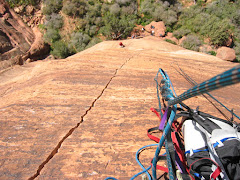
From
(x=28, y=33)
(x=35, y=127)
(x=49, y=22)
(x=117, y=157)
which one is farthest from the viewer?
(x=49, y=22)

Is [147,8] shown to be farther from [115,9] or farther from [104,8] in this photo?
[104,8]

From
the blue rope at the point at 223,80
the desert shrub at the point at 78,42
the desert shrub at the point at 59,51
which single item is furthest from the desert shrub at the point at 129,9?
the blue rope at the point at 223,80

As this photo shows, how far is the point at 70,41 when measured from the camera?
17750 millimetres

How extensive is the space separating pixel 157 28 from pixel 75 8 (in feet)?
35.5

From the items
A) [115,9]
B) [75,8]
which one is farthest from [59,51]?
[115,9]

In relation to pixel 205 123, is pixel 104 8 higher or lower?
higher

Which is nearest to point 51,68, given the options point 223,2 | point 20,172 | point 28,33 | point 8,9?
point 20,172

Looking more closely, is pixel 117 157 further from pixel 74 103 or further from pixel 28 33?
pixel 28 33

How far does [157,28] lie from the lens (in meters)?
17.8

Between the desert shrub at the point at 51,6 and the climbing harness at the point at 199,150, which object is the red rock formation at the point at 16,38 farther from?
the climbing harness at the point at 199,150

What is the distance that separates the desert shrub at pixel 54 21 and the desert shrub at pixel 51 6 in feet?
2.74

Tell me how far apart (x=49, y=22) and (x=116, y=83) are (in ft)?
66.2

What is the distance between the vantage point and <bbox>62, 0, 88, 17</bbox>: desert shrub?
734 inches

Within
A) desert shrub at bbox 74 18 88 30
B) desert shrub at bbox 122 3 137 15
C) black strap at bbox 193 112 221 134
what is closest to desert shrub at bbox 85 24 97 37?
desert shrub at bbox 74 18 88 30
